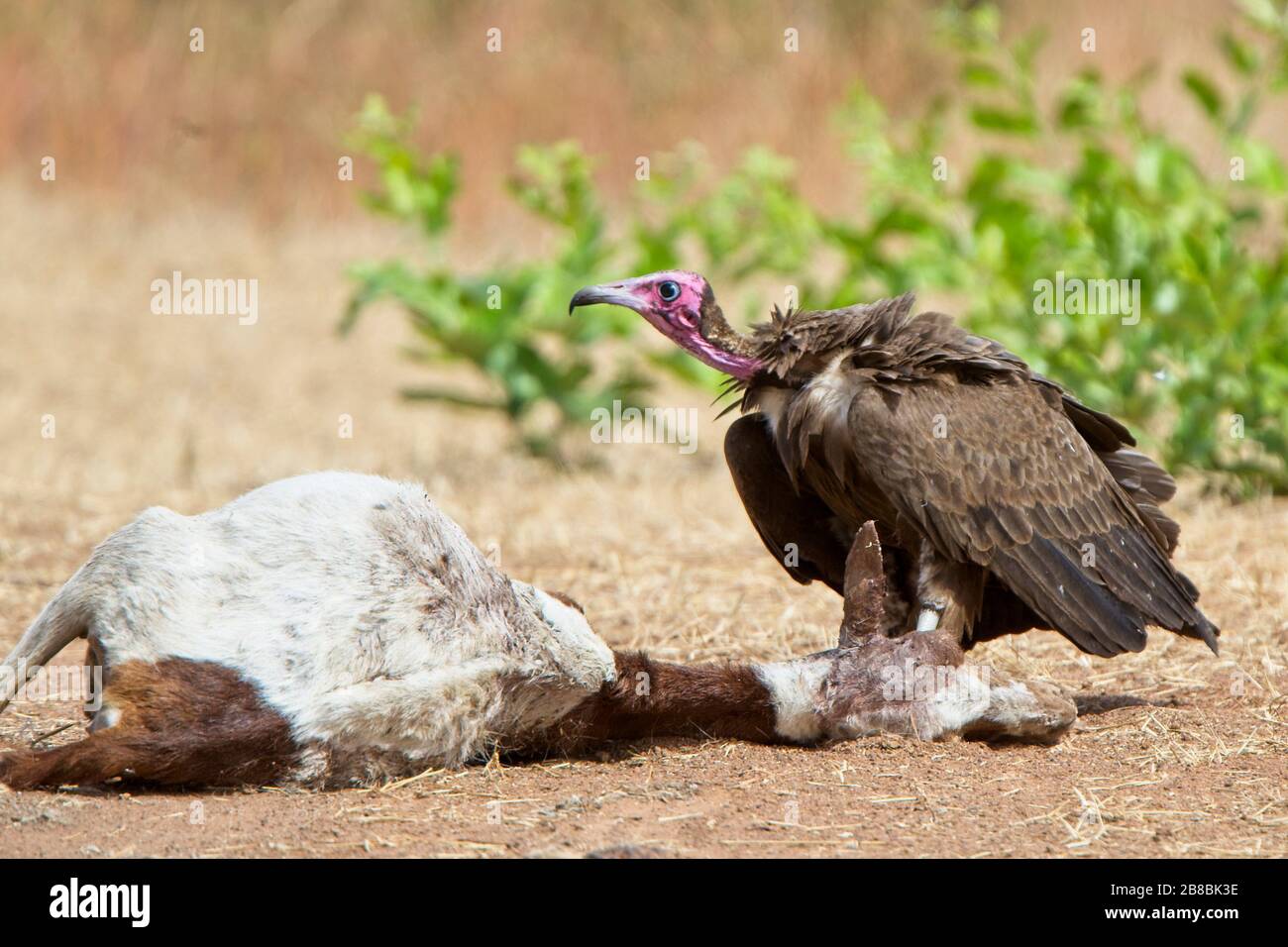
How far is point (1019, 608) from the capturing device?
458cm

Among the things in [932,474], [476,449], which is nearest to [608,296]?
[932,474]

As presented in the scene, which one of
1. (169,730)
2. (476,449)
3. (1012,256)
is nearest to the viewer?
(169,730)

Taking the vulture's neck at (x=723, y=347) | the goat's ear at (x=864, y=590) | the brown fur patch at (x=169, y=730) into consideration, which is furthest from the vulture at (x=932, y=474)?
the brown fur patch at (x=169, y=730)

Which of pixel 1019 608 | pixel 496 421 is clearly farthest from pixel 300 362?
pixel 1019 608

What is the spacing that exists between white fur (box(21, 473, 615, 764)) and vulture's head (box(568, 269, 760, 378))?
1139mm

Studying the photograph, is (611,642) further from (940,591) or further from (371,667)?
(371,667)

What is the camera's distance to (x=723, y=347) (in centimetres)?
456

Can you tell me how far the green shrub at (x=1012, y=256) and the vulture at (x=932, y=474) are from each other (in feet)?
7.52

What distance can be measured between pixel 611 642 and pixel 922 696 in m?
1.46

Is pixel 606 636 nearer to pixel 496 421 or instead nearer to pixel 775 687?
pixel 775 687

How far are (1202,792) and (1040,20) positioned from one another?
616 inches

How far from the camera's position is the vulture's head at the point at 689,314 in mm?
4559

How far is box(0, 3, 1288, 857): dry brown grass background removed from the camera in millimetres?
3324

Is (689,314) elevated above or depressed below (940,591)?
above
